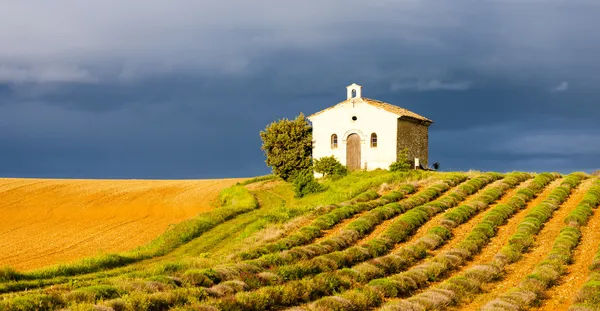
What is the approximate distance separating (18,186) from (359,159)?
92.2 ft

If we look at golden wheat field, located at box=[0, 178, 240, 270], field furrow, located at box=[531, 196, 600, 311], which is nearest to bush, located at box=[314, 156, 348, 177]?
golden wheat field, located at box=[0, 178, 240, 270]

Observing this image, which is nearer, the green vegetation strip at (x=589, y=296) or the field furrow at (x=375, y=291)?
the field furrow at (x=375, y=291)

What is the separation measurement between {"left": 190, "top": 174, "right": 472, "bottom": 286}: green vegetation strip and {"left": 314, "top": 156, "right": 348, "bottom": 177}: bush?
8.10 m

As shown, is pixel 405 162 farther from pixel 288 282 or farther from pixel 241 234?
pixel 288 282

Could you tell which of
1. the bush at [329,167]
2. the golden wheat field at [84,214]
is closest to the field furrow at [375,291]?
the golden wheat field at [84,214]

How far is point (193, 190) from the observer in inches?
1987

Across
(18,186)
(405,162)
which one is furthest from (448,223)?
(18,186)

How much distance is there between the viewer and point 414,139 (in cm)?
5162

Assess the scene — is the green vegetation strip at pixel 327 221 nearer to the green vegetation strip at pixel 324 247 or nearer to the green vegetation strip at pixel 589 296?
the green vegetation strip at pixel 324 247

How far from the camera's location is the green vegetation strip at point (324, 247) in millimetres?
19406

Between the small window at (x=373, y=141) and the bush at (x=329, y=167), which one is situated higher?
the small window at (x=373, y=141)

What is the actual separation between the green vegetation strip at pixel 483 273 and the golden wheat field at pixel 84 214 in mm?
16196

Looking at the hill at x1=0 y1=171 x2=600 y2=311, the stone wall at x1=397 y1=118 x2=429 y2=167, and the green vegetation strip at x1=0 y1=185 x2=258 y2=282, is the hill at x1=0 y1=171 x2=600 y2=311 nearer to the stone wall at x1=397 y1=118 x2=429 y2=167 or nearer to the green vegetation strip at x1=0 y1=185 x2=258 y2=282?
the green vegetation strip at x1=0 y1=185 x2=258 y2=282

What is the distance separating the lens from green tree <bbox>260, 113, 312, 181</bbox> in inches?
1946
